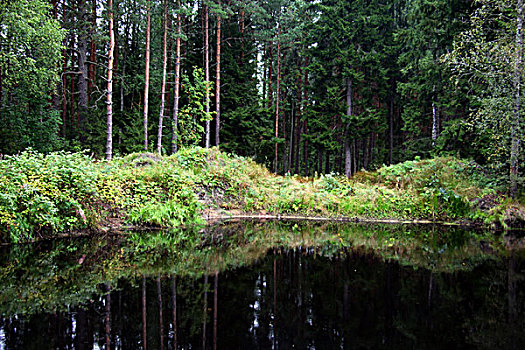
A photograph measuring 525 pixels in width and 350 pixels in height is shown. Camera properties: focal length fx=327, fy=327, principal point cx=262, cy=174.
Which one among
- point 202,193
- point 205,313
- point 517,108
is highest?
point 517,108

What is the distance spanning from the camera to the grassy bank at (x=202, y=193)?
22.6 feet

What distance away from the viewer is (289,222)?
35.0 ft

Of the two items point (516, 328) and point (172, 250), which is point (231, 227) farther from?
point (516, 328)

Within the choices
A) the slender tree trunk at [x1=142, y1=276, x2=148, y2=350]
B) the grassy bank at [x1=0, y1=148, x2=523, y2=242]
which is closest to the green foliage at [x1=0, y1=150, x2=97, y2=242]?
the grassy bank at [x1=0, y1=148, x2=523, y2=242]

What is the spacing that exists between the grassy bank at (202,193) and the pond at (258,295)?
2.97 ft

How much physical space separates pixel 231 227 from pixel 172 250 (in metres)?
3.11

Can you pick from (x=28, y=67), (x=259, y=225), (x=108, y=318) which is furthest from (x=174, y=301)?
(x=28, y=67)

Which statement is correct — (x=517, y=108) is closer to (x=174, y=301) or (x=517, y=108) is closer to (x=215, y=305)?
(x=215, y=305)

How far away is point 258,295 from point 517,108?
9791 millimetres

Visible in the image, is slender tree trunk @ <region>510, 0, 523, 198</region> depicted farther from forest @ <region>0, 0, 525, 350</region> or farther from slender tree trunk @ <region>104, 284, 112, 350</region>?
slender tree trunk @ <region>104, 284, 112, 350</region>

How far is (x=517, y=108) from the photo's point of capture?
31.2ft

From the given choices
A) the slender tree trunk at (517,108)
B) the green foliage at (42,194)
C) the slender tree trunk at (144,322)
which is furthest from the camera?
the slender tree trunk at (517,108)

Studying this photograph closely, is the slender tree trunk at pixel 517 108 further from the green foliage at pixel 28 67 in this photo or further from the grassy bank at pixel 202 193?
the green foliage at pixel 28 67

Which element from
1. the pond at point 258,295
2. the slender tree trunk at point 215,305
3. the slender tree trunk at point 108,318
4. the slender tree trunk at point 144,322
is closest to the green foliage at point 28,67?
the pond at point 258,295
